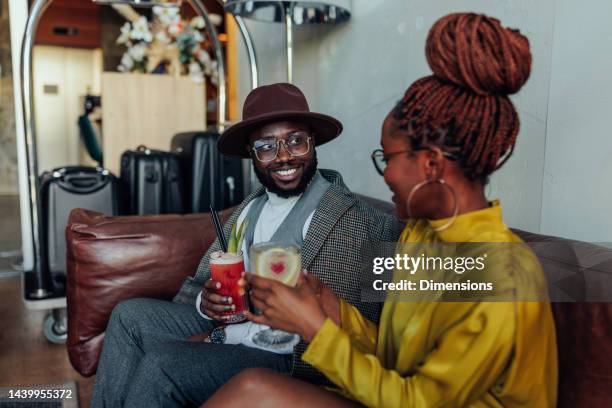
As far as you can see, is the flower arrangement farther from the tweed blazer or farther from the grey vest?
the tweed blazer

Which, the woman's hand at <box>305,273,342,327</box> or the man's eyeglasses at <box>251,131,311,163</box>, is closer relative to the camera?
the woman's hand at <box>305,273,342,327</box>

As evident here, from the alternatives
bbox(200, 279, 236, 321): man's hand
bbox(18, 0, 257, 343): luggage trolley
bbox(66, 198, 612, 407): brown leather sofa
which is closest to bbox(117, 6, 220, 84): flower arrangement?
bbox(18, 0, 257, 343): luggage trolley

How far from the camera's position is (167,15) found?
156 inches

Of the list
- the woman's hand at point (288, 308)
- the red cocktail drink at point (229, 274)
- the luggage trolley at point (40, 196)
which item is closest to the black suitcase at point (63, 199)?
the luggage trolley at point (40, 196)

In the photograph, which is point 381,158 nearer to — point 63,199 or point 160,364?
point 160,364

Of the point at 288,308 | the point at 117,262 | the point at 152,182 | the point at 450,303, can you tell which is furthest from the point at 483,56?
the point at 152,182

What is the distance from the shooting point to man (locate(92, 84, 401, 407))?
131 cm

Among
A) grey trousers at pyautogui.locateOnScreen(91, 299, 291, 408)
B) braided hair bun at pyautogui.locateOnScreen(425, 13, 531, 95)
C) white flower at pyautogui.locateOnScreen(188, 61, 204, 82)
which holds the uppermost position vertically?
white flower at pyautogui.locateOnScreen(188, 61, 204, 82)

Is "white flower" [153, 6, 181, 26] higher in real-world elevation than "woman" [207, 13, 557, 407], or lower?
higher

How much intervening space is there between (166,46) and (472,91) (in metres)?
3.50

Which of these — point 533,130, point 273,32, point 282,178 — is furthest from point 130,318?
point 273,32

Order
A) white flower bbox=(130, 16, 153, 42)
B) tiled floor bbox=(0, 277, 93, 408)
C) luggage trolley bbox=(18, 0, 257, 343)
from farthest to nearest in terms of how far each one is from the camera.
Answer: white flower bbox=(130, 16, 153, 42) → luggage trolley bbox=(18, 0, 257, 343) → tiled floor bbox=(0, 277, 93, 408)

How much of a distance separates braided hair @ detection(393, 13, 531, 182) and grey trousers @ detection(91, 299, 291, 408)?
699 millimetres

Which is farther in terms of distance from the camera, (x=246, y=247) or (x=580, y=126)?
(x=246, y=247)
